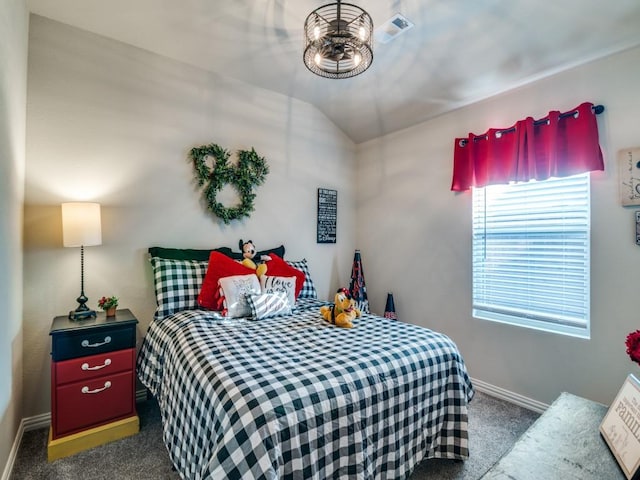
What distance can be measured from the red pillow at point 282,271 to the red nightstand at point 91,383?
1058mm

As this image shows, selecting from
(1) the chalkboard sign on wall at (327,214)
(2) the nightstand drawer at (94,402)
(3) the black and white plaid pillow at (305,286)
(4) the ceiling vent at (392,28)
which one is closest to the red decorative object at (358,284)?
(1) the chalkboard sign on wall at (327,214)

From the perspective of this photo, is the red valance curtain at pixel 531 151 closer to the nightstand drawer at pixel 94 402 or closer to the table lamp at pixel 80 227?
the table lamp at pixel 80 227

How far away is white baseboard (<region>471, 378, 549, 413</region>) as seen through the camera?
Result: 2.39 m

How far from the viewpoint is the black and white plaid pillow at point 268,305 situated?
2232 mm

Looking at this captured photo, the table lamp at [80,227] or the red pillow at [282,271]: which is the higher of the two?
the table lamp at [80,227]

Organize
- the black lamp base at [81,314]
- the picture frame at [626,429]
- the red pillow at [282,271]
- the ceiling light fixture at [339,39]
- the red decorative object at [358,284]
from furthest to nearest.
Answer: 1. the red decorative object at [358,284]
2. the red pillow at [282,271]
3. the black lamp base at [81,314]
4. the ceiling light fixture at [339,39]
5. the picture frame at [626,429]

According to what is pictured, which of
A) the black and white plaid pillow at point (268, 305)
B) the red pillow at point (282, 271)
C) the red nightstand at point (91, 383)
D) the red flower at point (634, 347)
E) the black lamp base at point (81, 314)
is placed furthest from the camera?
the red pillow at point (282, 271)

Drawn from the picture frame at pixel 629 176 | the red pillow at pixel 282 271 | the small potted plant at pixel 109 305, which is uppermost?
the picture frame at pixel 629 176

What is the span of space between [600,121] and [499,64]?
785 mm

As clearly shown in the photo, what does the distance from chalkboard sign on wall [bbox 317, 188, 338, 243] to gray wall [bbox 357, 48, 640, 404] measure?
1.22 feet

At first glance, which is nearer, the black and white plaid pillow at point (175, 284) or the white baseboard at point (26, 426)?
the white baseboard at point (26, 426)

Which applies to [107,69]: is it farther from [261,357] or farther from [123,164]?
[261,357]

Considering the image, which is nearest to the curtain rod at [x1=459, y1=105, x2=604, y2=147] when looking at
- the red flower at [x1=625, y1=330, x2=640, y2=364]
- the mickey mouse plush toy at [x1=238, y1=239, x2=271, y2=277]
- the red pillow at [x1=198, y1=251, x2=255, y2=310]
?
the red flower at [x1=625, y1=330, x2=640, y2=364]

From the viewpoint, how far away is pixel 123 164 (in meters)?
2.49
